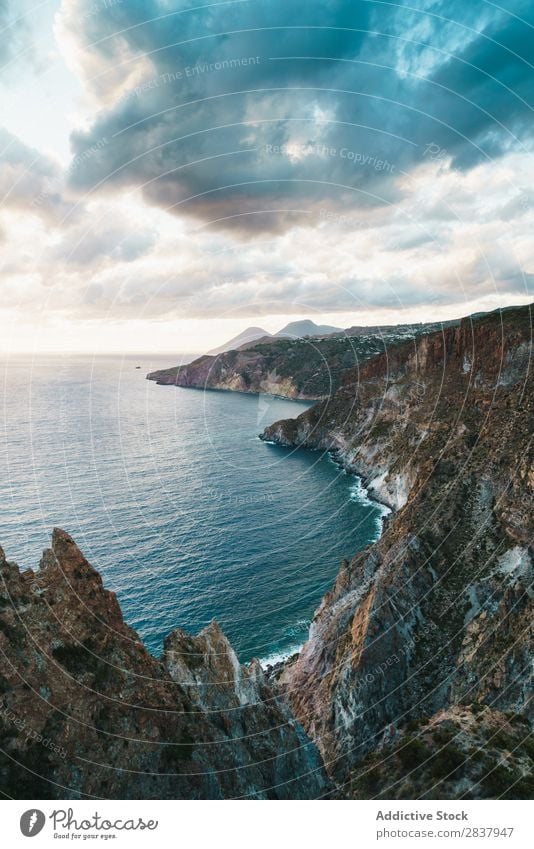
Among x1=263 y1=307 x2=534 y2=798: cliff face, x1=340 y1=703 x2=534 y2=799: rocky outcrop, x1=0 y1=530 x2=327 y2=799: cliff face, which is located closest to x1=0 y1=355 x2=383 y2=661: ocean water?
x1=263 y1=307 x2=534 y2=798: cliff face

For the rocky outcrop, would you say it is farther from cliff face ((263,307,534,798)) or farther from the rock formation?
cliff face ((263,307,534,798))

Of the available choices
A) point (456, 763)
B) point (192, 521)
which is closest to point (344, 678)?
point (456, 763)

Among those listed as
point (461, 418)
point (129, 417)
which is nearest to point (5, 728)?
point (461, 418)
